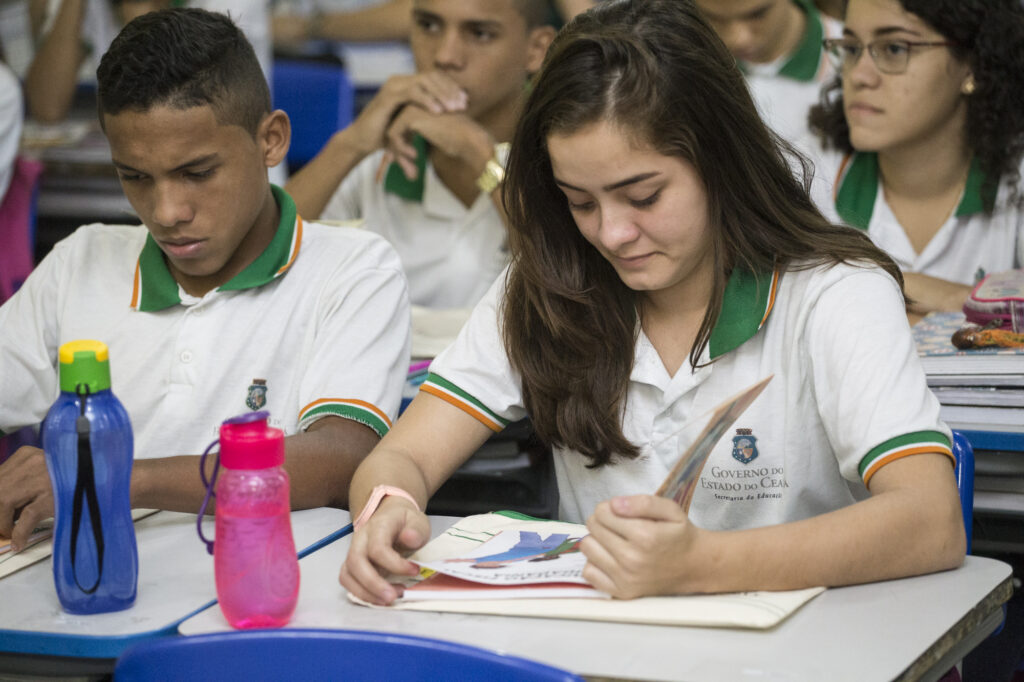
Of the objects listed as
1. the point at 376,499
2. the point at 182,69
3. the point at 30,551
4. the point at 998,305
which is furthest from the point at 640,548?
the point at 998,305

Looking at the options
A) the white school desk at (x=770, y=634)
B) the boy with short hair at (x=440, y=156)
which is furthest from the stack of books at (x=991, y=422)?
the boy with short hair at (x=440, y=156)

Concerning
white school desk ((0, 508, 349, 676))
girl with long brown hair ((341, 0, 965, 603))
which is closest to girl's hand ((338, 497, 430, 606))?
girl with long brown hair ((341, 0, 965, 603))

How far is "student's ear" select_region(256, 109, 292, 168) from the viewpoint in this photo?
6.15 feet

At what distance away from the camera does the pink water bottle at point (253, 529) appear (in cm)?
106

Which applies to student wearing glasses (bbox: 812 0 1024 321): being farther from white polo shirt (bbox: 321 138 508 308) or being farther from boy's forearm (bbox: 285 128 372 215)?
boy's forearm (bbox: 285 128 372 215)

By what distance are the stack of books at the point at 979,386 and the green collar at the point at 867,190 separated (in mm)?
667

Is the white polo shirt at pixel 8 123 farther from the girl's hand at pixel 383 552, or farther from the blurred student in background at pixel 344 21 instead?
the girl's hand at pixel 383 552

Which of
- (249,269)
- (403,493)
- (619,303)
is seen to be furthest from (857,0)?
(403,493)

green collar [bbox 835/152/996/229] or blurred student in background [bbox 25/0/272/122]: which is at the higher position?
blurred student in background [bbox 25/0/272/122]

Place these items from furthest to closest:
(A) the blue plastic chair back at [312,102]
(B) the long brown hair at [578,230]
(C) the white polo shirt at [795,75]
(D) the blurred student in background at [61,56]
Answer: (D) the blurred student in background at [61,56] → (A) the blue plastic chair back at [312,102] → (C) the white polo shirt at [795,75] → (B) the long brown hair at [578,230]

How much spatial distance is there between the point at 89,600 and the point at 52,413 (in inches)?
7.5

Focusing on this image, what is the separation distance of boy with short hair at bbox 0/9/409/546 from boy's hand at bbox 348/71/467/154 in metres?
0.84

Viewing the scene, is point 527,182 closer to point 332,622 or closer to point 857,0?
point 332,622

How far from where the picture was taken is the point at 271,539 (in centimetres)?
108
